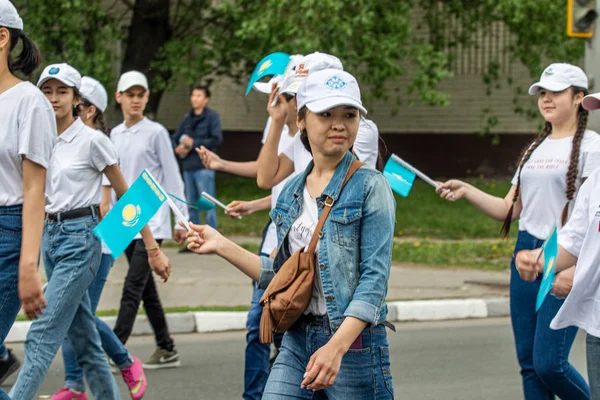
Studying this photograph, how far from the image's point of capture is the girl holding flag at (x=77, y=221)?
16.9 feet

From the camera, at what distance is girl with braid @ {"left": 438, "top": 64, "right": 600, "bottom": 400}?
4871mm

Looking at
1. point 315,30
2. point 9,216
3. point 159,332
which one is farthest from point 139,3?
point 9,216

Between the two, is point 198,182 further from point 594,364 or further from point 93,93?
point 594,364

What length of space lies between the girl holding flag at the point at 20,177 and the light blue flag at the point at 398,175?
208 cm

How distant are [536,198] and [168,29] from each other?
47.7 feet

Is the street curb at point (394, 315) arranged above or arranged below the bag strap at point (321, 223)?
below

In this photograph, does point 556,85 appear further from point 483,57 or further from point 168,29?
point 483,57

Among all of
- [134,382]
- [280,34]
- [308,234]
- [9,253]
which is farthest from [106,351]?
[280,34]

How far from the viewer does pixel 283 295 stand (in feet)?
11.7

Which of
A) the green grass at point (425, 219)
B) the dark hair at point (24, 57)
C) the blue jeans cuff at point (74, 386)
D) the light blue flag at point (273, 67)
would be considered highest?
the dark hair at point (24, 57)

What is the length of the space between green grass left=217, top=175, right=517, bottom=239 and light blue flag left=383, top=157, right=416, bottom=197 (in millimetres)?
7595

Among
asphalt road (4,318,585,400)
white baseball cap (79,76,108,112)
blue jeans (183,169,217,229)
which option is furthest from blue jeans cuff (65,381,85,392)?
blue jeans (183,169,217,229)

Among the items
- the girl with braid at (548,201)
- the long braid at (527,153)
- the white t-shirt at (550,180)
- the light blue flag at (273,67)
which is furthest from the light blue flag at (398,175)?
the light blue flag at (273,67)

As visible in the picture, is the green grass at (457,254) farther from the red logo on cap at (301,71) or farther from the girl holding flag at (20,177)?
the girl holding flag at (20,177)
